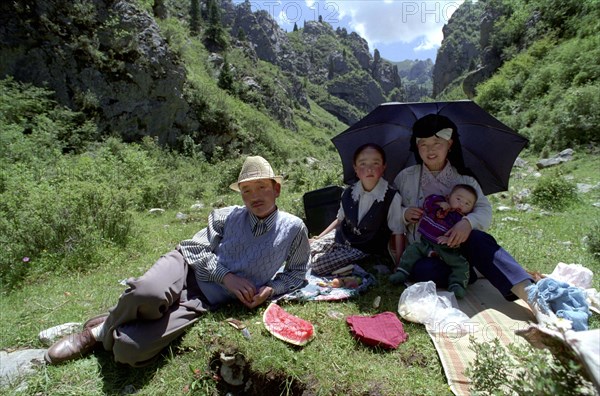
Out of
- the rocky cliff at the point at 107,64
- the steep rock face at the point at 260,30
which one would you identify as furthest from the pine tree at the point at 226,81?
the steep rock face at the point at 260,30

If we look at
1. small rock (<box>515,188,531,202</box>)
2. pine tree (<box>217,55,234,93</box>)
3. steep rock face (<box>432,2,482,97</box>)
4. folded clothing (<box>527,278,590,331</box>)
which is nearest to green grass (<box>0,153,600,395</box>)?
folded clothing (<box>527,278,590,331</box>)

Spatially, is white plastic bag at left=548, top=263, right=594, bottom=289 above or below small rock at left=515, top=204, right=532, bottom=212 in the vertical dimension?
above

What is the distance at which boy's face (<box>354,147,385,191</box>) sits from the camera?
149 inches

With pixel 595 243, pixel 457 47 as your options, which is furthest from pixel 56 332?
pixel 457 47

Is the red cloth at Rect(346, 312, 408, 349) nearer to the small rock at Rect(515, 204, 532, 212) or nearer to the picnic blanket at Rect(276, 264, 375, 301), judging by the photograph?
the picnic blanket at Rect(276, 264, 375, 301)

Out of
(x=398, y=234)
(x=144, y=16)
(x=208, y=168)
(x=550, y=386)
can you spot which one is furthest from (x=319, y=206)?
(x=144, y=16)

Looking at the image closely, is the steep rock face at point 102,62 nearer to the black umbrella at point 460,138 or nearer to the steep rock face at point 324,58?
the black umbrella at point 460,138

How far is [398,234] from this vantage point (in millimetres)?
3836

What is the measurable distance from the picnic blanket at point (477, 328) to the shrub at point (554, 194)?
4424 mm

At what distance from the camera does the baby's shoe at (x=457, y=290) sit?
329 centimetres

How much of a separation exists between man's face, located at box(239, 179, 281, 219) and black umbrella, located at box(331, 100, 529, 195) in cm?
155

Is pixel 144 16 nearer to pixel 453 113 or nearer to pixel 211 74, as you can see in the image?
pixel 211 74

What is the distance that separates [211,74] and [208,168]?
721 inches

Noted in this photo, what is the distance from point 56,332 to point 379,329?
295cm
